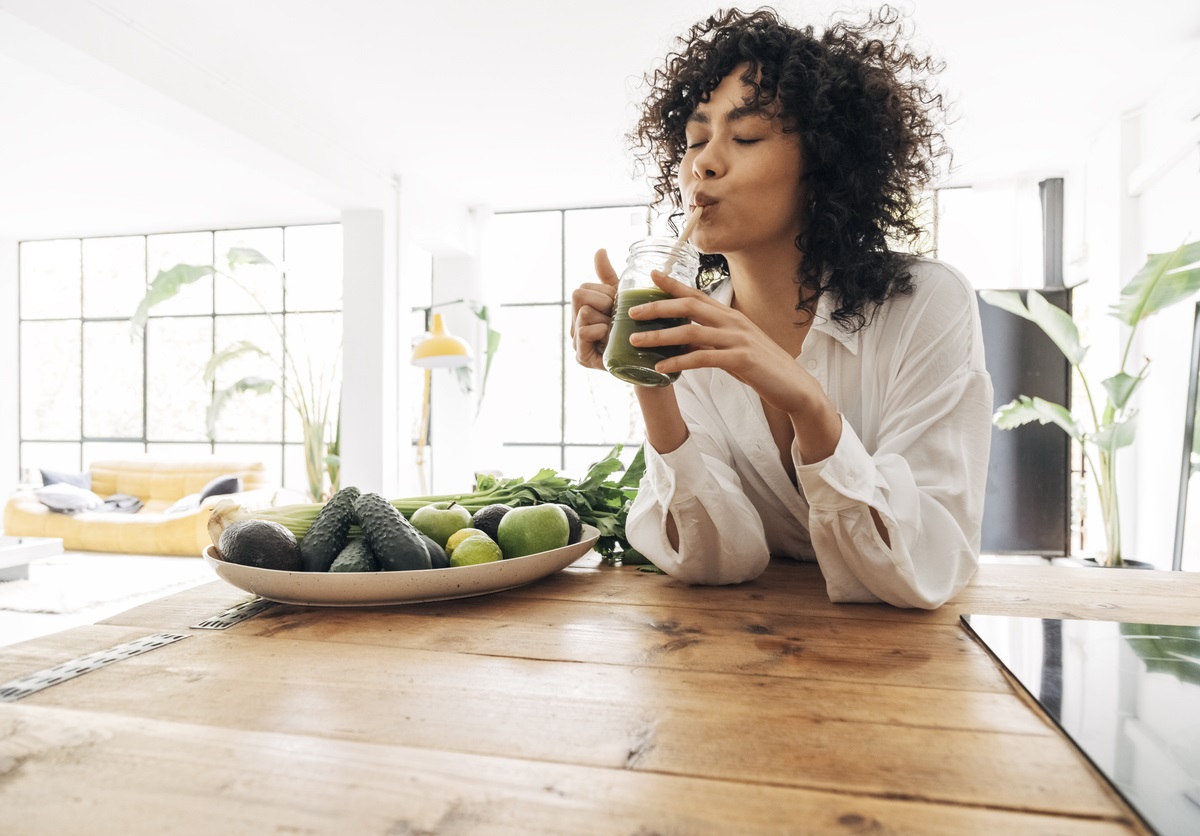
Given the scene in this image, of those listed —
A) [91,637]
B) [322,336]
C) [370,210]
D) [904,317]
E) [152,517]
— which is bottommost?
[152,517]

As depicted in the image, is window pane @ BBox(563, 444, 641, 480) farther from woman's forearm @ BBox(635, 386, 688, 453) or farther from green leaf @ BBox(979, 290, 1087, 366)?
woman's forearm @ BBox(635, 386, 688, 453)

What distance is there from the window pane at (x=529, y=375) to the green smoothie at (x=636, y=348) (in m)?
6.82

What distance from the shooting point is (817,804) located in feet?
1.49

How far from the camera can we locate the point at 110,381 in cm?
883

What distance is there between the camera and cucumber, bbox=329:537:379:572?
94 centimetres

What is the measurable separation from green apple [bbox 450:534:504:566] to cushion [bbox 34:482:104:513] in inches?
280

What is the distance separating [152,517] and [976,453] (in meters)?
6.85

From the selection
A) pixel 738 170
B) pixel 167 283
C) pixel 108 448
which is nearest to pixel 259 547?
pixel 738 170

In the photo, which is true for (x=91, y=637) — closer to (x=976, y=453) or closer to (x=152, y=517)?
(x=976, y=453)

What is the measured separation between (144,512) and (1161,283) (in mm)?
7801

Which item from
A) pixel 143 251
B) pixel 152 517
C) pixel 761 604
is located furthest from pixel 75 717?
pixel 143 251

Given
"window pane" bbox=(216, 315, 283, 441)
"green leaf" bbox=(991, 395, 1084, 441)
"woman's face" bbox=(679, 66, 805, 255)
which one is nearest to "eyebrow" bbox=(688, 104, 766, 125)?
"woman's face" bbox=(679, 66, 805, 255)

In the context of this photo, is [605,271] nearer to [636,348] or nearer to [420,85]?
[636,348]

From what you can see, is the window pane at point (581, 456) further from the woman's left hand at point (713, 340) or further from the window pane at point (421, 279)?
the woman's left hand at point (713, 340)
